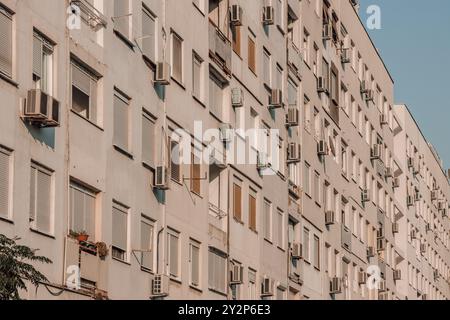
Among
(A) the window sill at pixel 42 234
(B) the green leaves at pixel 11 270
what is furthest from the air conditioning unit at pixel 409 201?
(B) the green leaves at pixel 11 270

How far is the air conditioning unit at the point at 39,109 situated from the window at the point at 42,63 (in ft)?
2.96

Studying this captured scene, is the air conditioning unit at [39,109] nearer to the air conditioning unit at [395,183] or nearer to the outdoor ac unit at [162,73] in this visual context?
the outdoor ac unit at [162,73]

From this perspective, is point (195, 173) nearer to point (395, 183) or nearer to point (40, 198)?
point (40, 198)

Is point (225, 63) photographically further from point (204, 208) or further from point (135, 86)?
point (135, 86)

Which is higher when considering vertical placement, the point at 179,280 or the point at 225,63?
the point at 225,63

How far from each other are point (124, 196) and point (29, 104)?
6.78 m

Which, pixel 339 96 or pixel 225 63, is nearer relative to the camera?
pixel 225 63

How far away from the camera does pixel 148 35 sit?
38125 millimetres

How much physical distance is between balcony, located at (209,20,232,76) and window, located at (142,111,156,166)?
653cm

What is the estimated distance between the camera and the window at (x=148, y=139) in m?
37.5

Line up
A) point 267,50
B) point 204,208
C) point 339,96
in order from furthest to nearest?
point 339,96 < point 267,50 < point 204,208

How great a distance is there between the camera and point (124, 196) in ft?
Result: 116

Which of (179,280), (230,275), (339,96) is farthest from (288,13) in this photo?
(179,280)

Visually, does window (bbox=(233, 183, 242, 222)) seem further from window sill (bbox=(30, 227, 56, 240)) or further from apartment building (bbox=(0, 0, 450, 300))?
window sill (bbox=(30, 227, 56, 240))
